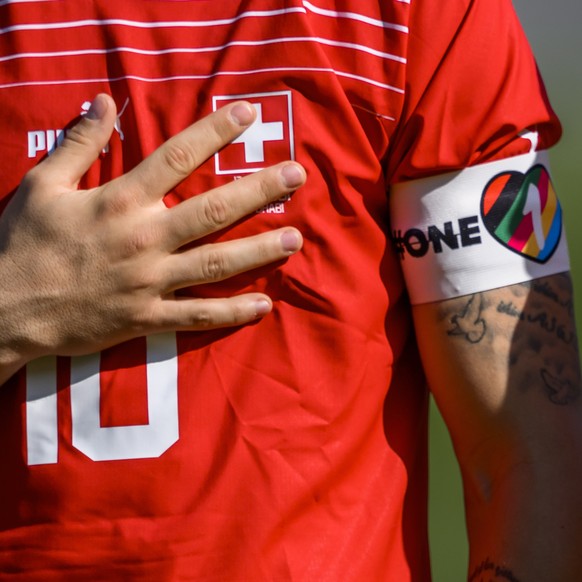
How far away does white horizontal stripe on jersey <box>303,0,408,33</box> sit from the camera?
102 centimetres

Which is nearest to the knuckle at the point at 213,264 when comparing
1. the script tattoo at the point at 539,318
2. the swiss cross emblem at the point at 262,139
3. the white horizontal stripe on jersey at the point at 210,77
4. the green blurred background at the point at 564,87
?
the swiss cross emblem at the point at 262,139

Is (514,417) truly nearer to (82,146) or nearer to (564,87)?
(82,146)

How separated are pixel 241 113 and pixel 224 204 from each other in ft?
0.34

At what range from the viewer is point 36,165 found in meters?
1.01

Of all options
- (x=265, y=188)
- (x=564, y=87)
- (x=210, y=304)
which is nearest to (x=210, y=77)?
(x=265, y=188)

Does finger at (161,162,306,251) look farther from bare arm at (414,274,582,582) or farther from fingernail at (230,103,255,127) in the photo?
bare arm at (414,274,582,582)

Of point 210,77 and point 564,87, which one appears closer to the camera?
point 210,77

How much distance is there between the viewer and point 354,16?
1029 mm

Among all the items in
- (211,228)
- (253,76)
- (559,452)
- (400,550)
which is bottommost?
(400,550)

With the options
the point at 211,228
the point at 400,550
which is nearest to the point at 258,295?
the point at 211,228

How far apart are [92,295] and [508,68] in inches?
21.1

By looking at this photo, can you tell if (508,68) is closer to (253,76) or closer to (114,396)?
(253,76)

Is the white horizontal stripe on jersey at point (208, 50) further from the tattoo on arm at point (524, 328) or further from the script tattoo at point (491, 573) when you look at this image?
the script tattoo at point (491, 573)

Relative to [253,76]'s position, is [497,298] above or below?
below
